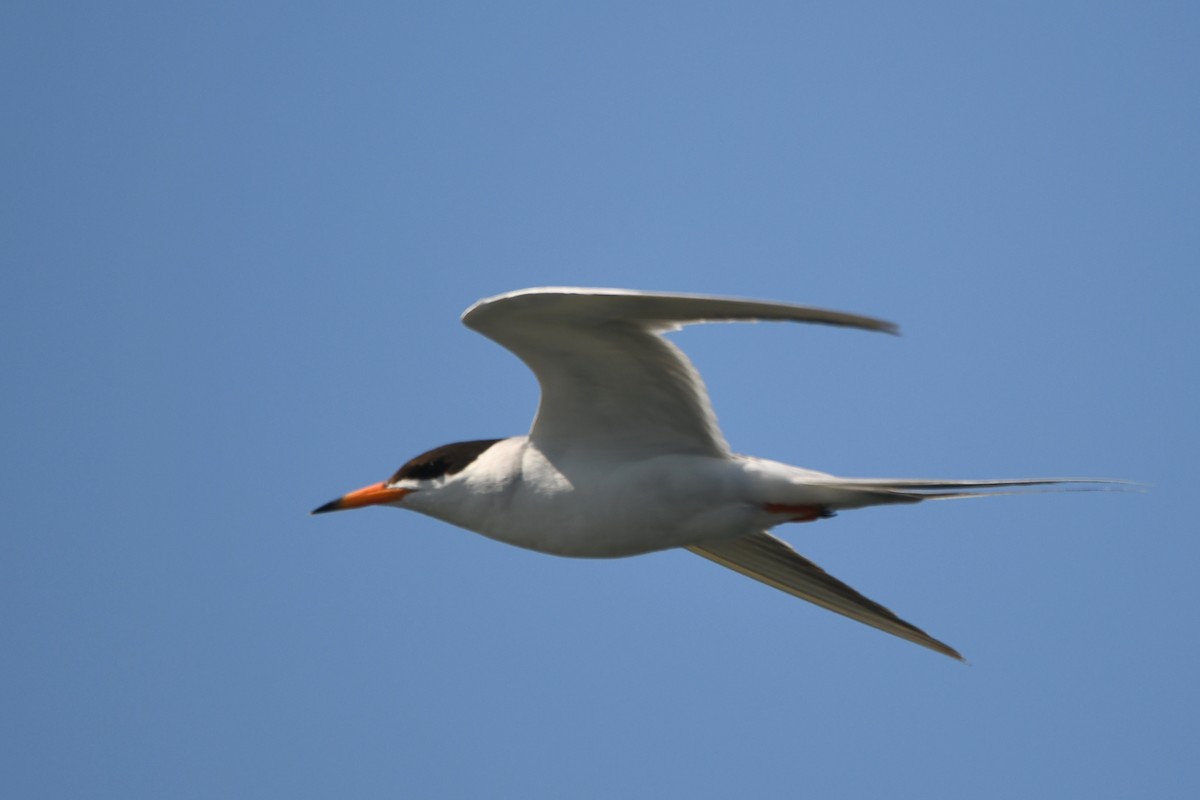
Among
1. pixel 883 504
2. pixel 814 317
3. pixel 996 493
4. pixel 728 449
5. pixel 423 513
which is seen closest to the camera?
pixel 814 317

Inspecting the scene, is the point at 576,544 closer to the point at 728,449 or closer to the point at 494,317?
the point at 728,449

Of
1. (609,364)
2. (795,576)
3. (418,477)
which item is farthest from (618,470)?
(795,576)

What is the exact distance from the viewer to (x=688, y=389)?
23.7ft

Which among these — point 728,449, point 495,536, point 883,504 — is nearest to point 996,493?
point 883,504

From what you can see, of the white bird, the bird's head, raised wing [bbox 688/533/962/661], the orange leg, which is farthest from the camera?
raised wing [bbox 688/533/962/661]

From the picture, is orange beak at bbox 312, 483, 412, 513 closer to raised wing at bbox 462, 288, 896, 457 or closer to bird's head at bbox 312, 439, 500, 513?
bird's head at bbox 312, 439, 500, 513

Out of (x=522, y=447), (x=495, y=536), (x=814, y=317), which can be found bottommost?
(x=495, y=536)

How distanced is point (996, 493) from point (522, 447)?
2398 mm

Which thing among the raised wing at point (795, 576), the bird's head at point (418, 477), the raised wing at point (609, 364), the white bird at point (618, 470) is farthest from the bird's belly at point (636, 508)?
the raised wing at point (795, 576)

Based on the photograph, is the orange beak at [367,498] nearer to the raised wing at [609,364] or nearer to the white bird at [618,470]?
the white bird at [618,470]

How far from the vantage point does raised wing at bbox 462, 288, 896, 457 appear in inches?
252

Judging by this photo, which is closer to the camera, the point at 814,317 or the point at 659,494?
the point at 814,317

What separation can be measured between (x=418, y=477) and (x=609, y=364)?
Answer: 1.48 metres

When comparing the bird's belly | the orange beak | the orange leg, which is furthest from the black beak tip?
the orange leg
